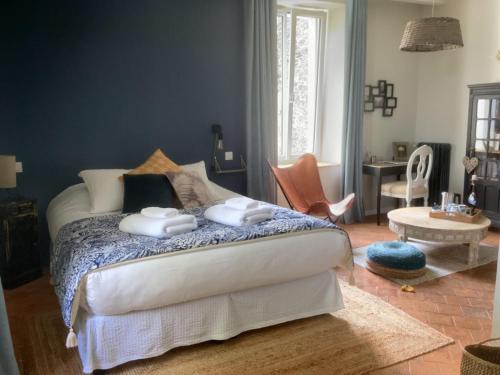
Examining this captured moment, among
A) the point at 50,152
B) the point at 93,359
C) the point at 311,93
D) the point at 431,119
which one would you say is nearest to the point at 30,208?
the point at 50,152

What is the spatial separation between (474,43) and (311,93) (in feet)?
6.49

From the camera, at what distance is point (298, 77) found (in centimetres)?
533

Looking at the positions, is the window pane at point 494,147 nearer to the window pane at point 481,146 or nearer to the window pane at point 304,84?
the window pane at point 481,146

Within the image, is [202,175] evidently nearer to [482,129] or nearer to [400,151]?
[400,151]

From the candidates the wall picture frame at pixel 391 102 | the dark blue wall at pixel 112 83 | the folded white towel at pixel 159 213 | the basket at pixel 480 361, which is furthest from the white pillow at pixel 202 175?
the wall picture frame at pixel 391 102

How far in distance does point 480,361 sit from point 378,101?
4.35 m

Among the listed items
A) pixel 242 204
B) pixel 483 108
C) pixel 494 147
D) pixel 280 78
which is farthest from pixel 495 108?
pixel 242 204

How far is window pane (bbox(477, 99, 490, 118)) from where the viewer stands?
4895 millimetres

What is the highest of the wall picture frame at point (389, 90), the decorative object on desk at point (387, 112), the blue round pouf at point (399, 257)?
the wall picture frame at point (389, 90)

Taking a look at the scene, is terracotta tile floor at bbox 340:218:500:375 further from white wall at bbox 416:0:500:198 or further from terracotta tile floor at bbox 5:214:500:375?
white wall at bbox 416:0:500:198

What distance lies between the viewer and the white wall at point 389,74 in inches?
218

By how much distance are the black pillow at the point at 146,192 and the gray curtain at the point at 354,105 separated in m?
2.61

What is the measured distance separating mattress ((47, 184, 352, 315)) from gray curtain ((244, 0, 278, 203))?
2.01 m

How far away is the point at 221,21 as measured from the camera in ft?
14.6
